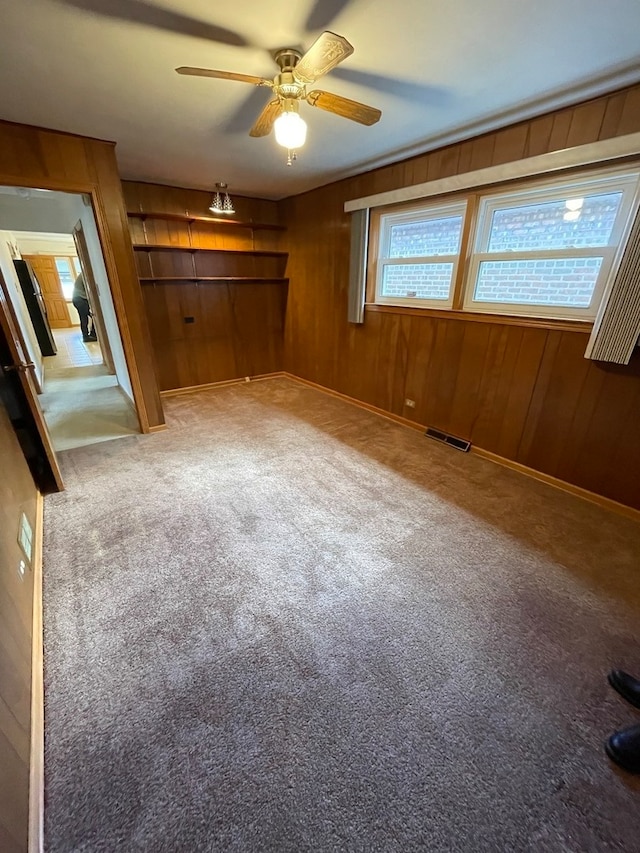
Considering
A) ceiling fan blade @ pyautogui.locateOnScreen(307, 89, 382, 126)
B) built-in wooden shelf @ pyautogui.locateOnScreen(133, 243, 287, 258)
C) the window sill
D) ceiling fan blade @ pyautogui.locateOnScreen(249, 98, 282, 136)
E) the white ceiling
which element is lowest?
the window sill

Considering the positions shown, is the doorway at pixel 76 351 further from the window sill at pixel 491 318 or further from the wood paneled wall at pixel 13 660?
the window sill at pixel 491 318

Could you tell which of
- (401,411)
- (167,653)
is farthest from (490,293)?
(167,653)

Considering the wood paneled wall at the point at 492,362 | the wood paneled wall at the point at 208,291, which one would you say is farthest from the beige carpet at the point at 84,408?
the wood paneled wall at the point at 492,362

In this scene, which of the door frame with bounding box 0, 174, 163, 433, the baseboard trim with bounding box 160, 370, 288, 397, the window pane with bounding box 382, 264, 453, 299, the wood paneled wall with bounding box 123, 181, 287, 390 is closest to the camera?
the door frame with bounding box 0, 174, 163, 433

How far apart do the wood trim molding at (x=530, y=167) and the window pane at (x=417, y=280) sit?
57 centimetres

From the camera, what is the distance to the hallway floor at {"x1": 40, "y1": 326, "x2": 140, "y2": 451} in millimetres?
3460

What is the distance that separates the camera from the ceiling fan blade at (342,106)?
1646 millimetres

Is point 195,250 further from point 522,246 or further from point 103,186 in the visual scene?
point 522,246

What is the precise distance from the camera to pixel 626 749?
1101 millimetres

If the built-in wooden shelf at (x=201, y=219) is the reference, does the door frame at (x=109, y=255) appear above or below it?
below

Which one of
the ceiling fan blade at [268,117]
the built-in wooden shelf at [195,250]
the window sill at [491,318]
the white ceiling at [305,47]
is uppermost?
the white ceiling at [305,47]

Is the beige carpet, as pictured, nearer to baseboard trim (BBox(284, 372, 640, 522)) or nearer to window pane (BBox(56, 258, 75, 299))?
baseboard trim (BBox(284, 372, 640, 522))

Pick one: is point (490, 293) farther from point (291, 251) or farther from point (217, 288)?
point (217, 288)

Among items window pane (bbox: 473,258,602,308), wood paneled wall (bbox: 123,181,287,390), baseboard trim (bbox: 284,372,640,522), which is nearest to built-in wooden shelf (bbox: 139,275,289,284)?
wood paneled wall (bbox: 123,181,287,390)
